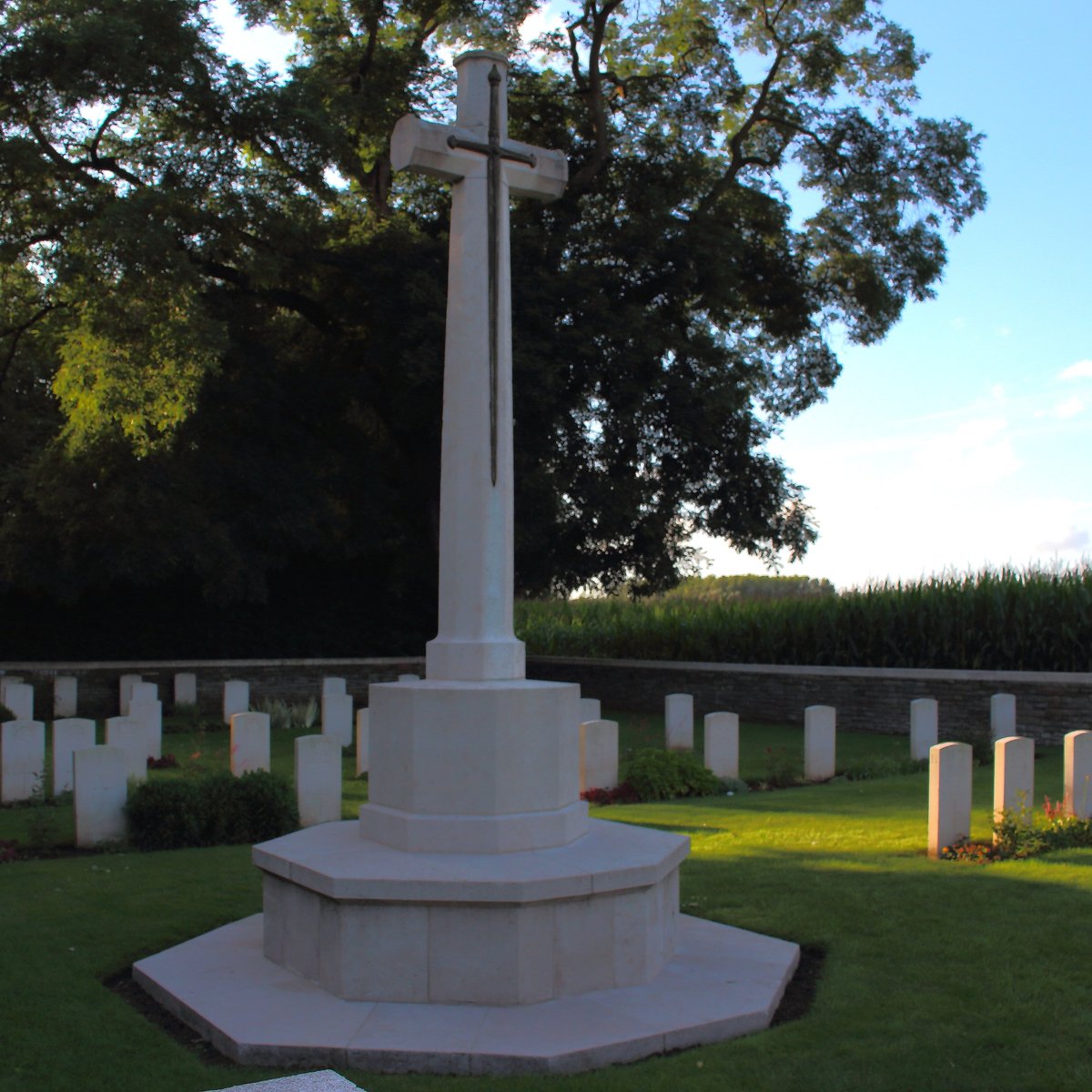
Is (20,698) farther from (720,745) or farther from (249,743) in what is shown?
(720,745)

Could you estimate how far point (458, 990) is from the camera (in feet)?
17.0

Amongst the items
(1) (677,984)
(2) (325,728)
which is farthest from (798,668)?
(1) (677,984)

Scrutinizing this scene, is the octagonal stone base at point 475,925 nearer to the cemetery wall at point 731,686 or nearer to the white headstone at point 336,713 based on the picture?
the white headstone at point 336,713

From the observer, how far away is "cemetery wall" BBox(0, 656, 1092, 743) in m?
15.9

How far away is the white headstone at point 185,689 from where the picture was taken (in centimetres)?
1967

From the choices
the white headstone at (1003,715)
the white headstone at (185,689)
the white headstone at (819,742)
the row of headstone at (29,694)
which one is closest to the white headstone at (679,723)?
the white headstone at (819,742)

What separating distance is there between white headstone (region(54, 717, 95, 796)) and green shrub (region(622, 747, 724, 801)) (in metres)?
5.22

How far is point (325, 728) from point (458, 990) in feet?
32.7

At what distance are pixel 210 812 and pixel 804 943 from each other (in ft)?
16.4

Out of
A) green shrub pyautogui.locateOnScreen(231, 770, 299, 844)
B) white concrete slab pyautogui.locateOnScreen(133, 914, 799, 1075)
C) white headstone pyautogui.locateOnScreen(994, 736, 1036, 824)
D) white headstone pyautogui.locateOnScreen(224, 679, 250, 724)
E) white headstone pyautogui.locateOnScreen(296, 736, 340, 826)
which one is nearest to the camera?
white concrete slab pyautogui.locateOnScreen(133, 914, 799, 1075)

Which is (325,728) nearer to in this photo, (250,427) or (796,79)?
(250,427)

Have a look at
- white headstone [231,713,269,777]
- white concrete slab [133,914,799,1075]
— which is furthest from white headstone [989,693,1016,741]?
white concrete slab [133,914,799,1075]

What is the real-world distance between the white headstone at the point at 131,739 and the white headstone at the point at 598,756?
168 inches

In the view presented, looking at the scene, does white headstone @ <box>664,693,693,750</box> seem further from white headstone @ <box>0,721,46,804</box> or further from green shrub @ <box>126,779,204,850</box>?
white headstone @ <box>0,721,46,804</box>
